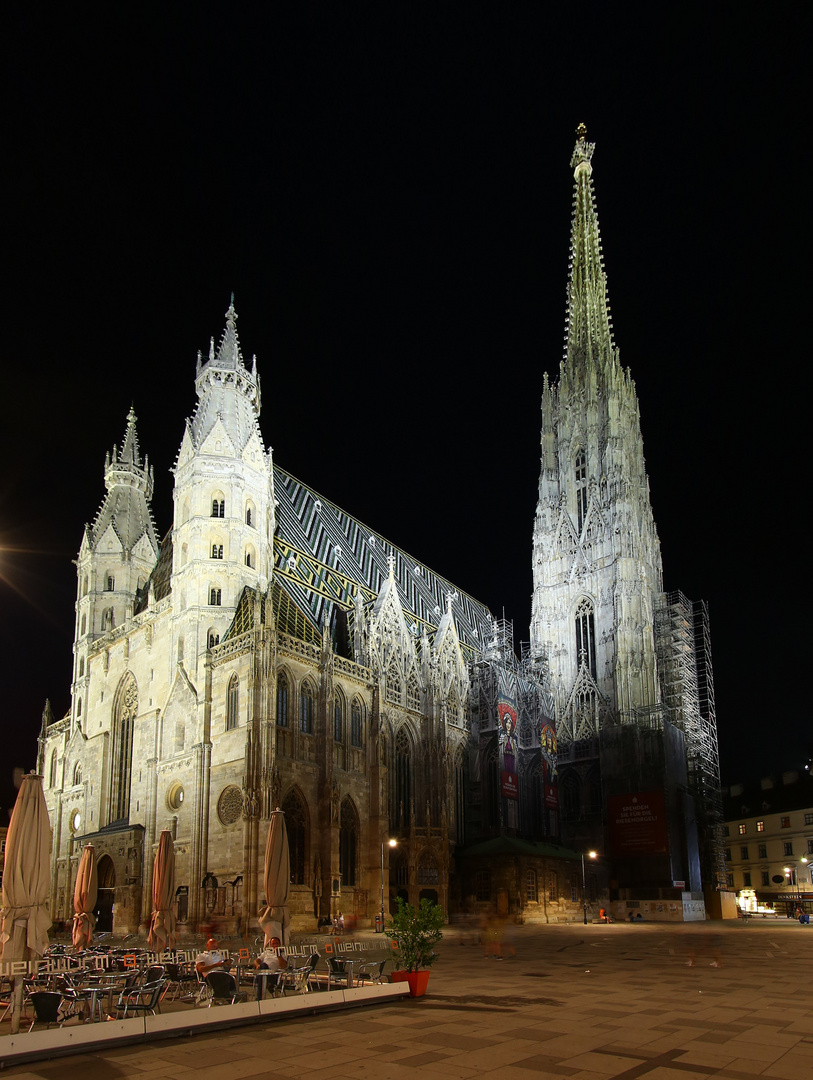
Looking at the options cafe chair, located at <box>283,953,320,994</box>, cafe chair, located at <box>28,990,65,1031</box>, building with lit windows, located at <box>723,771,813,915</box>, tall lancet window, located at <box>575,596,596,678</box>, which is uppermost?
tall lancet window, located at <box>575,596,596,678</box>

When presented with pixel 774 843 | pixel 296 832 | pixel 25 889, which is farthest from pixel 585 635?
pixel 25 889

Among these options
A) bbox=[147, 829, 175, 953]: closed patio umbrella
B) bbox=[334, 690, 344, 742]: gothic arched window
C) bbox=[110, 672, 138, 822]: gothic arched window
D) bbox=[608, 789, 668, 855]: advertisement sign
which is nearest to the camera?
bbox=[147, 829, 175, 953]: closed patio umbrella

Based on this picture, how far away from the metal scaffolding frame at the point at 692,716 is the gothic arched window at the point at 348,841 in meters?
30.2

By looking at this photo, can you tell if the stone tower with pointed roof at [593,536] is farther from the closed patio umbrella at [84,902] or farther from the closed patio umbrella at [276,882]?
the closed patio umbrella at [84,902]

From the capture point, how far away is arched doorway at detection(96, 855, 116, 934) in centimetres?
4488

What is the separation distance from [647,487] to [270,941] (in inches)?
2477

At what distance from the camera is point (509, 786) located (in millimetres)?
57594

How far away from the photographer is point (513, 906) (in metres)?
50.3

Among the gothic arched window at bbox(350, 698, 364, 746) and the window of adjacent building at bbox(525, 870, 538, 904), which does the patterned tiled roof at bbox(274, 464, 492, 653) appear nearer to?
the gothic arched window at bbox(350, 698, 364, 746)

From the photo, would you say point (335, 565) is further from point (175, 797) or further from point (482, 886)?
point (482, 886)

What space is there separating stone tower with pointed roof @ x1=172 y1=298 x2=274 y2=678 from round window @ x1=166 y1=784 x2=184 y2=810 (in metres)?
5.71

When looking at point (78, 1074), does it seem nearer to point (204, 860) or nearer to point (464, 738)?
point (204, 860)

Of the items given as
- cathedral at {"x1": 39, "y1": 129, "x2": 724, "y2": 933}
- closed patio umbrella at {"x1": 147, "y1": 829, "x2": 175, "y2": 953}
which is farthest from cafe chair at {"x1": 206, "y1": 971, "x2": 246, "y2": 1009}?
cathedral at {"x1": 39, "y1": 129, "x2": 724, "y2": 933}

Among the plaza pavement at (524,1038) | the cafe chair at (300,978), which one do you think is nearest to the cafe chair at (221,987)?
the plaza pavement at (524,1038)
